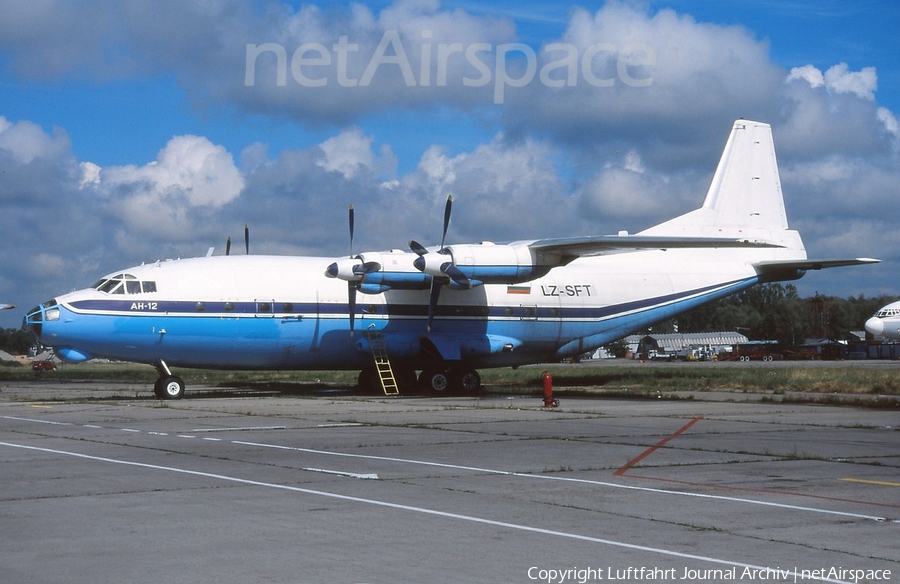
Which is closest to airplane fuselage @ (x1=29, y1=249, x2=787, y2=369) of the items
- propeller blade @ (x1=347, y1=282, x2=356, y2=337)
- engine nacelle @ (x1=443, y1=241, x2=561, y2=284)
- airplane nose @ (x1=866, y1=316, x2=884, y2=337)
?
propeller blade @ (x1=347, y1=282, x2=356, y2=337)

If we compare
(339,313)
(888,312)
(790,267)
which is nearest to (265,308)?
(339,313)

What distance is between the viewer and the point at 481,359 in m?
34.7

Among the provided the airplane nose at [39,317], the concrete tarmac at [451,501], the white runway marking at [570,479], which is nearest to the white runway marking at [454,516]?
the concrete tarmac at [451,501]

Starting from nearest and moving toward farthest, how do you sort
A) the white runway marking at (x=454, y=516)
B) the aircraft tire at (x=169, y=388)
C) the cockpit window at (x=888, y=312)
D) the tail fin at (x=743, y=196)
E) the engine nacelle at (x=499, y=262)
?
the white runway marking at (x=454, y=516) → the aircraft tire at (x=169, y=388) → the engine nacelle at (x=499, y=262) → the tail fin at (x=743, y=196) → the cockpit window at (x=888, y=312)

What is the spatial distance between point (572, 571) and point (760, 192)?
34268 millimetres

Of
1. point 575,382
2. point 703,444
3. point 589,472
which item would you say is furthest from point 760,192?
point 589,472

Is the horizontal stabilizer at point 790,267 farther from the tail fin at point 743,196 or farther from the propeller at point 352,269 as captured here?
the propeller at point 352,269

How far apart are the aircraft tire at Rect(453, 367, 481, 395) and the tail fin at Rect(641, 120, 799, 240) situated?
420 inches

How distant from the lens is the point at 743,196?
39062 millimetres

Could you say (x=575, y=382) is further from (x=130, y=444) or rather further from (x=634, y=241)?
(x=130, y=444)

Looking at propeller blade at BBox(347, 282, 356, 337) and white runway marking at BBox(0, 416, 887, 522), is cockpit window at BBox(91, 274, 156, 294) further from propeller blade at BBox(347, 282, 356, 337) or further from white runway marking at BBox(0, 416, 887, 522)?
white runway marking at BBox(0, 416, 887, 522)

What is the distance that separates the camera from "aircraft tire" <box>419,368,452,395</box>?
111ft

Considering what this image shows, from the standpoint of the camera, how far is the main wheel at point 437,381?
33875mm

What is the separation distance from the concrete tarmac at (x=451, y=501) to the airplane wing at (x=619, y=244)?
903cm
